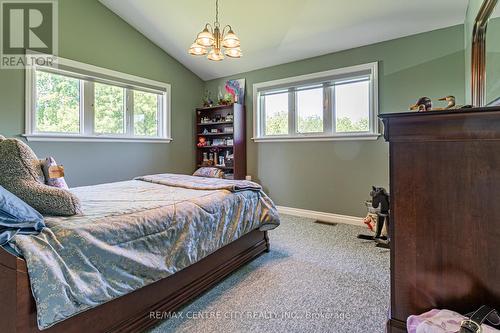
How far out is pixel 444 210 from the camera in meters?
1.03

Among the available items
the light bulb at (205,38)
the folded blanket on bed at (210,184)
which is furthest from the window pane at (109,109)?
the light bulb at (205,38)

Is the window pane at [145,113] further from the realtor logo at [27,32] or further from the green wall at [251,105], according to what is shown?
the realtor logo at [27,32]

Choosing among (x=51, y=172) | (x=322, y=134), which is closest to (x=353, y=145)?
(x=322, y=134)

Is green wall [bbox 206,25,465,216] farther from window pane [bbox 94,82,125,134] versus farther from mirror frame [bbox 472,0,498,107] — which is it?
window pane [bbox 94,82,125,134]

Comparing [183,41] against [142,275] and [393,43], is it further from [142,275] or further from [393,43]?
[142,275]

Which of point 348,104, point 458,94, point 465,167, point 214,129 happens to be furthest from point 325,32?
point 465,167

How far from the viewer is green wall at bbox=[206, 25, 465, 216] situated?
3.03 m

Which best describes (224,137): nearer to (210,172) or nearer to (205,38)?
(210,172)

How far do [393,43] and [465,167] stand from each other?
299 centimetres

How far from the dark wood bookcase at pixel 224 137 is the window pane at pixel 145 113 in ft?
2.78

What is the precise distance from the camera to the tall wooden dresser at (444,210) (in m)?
0.95

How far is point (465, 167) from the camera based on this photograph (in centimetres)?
99

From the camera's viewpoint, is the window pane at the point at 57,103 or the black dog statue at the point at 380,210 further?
the window pane at the point at 57,103

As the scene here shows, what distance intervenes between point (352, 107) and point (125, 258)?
3438 millimetres
